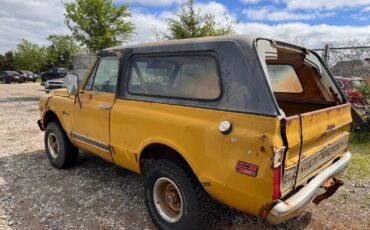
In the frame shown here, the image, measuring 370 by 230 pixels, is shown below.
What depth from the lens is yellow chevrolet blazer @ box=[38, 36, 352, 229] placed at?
2.34m

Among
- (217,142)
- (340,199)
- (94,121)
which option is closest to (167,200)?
(217,142)

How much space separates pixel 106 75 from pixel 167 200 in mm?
1772

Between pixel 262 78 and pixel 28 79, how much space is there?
39.5 m

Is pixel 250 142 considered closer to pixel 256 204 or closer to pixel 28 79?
pixel 256 204

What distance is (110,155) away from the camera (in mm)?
3811

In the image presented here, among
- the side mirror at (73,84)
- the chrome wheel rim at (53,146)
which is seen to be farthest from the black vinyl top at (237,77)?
the chrome wheel rim at (53,146)

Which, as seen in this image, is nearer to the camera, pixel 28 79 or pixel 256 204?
pixel 256 204

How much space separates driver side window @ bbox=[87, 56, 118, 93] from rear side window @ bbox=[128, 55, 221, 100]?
1.08 ft

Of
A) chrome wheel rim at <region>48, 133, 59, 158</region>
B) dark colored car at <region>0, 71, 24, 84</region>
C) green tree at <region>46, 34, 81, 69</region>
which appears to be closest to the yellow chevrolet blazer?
chrome wheel rim at <region>48, 133, 59, 158</region>

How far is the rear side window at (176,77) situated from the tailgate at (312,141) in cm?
72

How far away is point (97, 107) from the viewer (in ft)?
12.7

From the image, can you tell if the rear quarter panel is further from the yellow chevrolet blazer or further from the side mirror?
the side mirror

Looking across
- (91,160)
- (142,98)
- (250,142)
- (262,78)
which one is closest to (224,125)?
(250,142)

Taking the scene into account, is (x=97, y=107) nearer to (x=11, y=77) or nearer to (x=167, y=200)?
(x=167, y=200)
